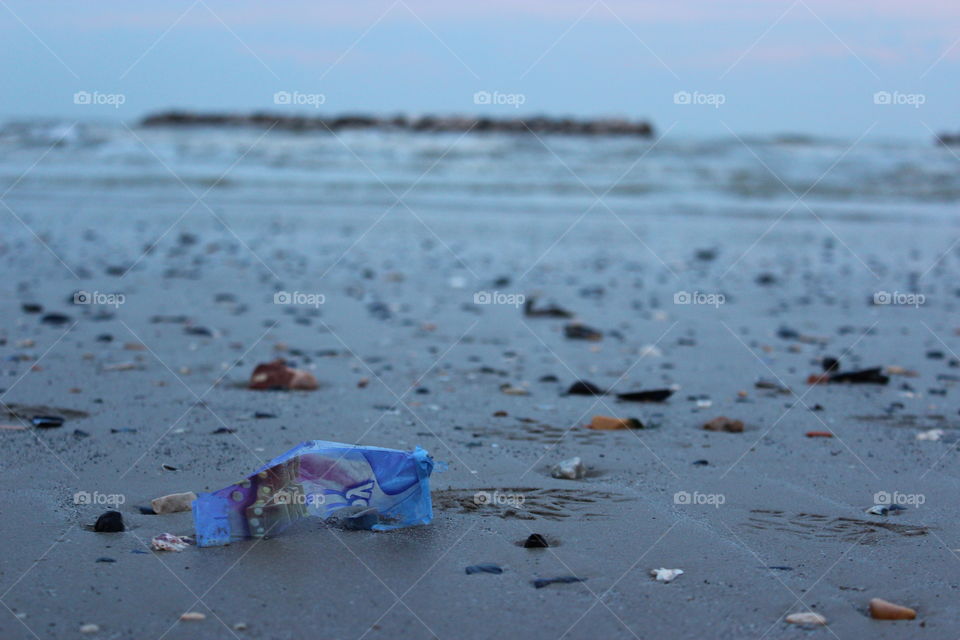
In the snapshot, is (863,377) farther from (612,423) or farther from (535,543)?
(535,543)

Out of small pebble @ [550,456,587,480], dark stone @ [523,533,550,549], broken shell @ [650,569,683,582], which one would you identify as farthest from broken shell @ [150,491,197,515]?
broken shell @ [650,569,683,582]

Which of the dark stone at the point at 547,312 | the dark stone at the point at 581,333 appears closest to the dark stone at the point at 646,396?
the dark stone at the point at 581,333

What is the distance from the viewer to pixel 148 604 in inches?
90.9

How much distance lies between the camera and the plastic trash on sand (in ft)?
8.97

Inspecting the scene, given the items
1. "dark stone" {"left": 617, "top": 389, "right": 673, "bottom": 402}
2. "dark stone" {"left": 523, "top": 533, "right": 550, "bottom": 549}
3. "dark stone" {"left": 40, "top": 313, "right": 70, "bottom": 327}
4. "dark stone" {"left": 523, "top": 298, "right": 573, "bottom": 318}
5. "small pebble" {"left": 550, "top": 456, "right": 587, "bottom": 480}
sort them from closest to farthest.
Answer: "dark stone" {"left": 523, "top": 533, "right": 550, "bottom": 549}
"small pebble" {"left": 550, "top": 456, "right": 587, "bottom": 480}
"dark stone" {"left": 617, "top": 389, "right": 673, "bottom": 402}
"dark stone" {"left": 40, "top": 313, "right": 70, "bottom": 327}
"dark stone" {"left": 523, "top": 298, "right": 573, "bottom": 318}

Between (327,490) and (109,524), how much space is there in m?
0.61

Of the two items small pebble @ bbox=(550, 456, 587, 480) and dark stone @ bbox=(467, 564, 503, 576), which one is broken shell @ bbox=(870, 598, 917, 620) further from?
small pebble @ bbox=(550, 456, 587, 480)

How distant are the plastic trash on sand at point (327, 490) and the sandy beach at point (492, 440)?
7cm

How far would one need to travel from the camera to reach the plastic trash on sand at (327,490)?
2.73 m

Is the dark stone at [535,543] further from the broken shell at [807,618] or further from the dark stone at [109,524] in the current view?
the dark stone at [109,524]

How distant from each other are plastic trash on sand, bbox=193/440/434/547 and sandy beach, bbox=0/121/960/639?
7 centimetres

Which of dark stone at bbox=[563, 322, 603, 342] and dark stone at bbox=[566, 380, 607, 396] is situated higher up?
dark stone at bbox=[563, 322, 603, 342]

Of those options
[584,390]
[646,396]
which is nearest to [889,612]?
[646,396]

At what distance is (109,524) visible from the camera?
9.00 feet
